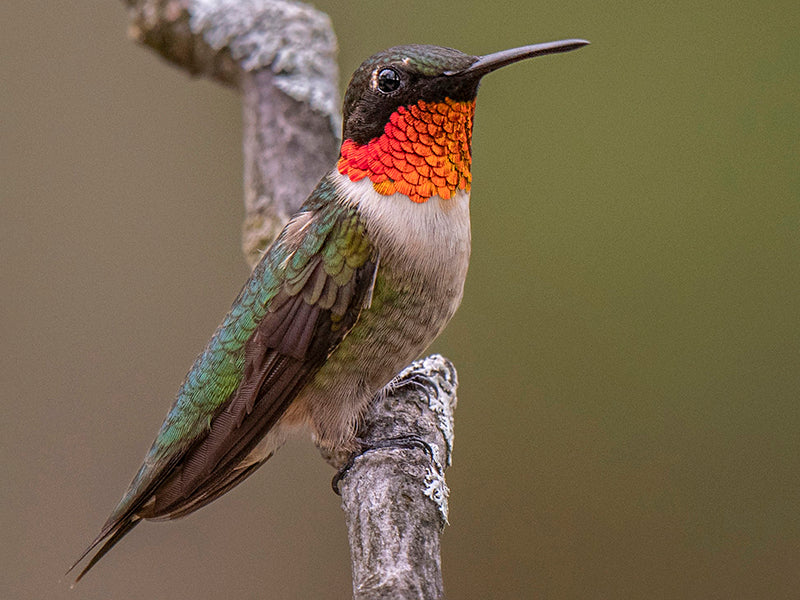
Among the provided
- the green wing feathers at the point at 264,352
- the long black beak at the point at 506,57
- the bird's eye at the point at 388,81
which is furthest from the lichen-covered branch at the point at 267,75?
the long black beak at the point at 506,57

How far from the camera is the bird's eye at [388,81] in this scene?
162cm

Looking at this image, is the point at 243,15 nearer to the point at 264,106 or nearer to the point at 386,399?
the point at 264,106

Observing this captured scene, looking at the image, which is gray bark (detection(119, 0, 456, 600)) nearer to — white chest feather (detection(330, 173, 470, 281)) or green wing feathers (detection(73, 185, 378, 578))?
green wing feathers (detection(73, 185, 378, 578))

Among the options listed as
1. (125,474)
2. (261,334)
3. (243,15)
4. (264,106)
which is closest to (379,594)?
(261,334)

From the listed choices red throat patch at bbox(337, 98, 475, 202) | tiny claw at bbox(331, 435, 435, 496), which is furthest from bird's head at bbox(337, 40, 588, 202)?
tiny claw at bbox(331, 435, 435, 496)

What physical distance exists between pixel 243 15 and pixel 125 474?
4.69 feet

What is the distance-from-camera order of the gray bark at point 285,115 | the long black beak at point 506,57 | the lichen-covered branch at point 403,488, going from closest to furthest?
the lichen-covered branch at point 403,488 < the long black beak at point 506,57 < the gray bark at point 285,115

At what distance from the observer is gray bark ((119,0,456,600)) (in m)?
1.80

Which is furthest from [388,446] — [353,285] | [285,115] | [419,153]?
[285,115]

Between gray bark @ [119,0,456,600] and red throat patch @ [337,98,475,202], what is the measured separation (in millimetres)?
442

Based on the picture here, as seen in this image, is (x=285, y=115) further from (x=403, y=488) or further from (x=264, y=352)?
(x=403, y=488)

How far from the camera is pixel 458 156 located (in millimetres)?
1687

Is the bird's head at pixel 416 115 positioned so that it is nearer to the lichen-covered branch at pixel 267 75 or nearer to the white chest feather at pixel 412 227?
the white chest feather at pixel 412 227

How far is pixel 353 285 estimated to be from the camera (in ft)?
5.41
